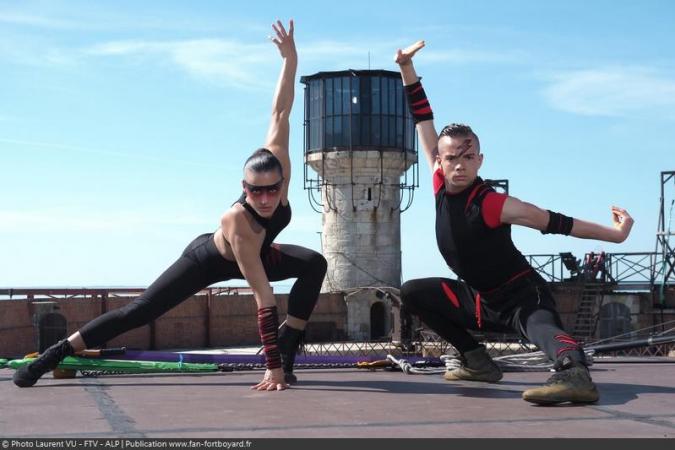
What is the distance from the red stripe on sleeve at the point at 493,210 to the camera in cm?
482

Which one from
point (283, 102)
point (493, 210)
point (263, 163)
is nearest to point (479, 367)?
point (493, 210)

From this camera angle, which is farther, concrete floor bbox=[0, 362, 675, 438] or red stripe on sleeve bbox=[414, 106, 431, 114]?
red stripe on sleeve bbox=[414, 106, 431, 114]

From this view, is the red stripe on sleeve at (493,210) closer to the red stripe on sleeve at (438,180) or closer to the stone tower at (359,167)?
the red stripe on sleeve at (438,180)

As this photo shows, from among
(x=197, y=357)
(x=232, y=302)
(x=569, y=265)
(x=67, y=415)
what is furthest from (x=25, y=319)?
(x=67, y=415)

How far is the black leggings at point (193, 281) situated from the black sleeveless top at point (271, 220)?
0.20 m

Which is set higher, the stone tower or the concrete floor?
the stone tower

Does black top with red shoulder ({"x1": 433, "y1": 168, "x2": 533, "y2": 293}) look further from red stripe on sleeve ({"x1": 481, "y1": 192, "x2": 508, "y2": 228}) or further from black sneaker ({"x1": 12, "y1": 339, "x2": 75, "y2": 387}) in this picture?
black sneaker ({"x1": 12, "y1": 339, "x2": 75, "y2": 387})

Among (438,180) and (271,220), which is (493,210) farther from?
(271,220)

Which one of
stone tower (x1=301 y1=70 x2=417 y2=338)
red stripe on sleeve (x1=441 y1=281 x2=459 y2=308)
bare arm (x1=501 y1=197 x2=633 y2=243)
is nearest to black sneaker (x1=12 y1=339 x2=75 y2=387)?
red stripe on sleeve (x1=441 y1=281 x2=459 y2=308)

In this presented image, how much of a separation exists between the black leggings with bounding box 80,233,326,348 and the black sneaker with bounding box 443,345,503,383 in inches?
39.5

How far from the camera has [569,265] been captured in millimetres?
37312

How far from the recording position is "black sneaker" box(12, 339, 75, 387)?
204 inches

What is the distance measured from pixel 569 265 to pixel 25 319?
818 inches

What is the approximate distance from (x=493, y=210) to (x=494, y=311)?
60 centimetres
